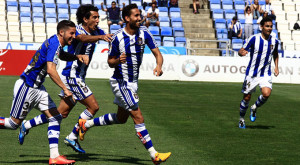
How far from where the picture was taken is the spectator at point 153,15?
3120 cm

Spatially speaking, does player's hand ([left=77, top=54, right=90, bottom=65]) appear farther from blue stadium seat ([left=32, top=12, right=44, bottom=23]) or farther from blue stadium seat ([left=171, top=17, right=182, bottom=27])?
blue stadium seat ([left=171, top=17, right=182, bottom=27])

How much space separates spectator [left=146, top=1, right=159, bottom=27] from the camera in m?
31.2

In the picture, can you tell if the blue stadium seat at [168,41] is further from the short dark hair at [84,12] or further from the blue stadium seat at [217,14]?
the short dark hair at [84,12]

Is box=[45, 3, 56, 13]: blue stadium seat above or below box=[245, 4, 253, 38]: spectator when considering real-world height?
above

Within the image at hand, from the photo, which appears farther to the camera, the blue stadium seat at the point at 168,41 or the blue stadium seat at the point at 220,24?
the blue stadium seat at the point at 220,24

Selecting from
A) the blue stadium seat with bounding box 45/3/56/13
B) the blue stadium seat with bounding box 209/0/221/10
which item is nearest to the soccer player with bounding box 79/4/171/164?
the blue stadium seat with bounding box 45/3/56/13

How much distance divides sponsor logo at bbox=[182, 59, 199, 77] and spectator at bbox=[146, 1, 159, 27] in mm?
5165

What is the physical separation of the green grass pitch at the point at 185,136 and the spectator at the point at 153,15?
12086 millimetres

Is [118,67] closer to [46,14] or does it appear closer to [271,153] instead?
[271,153]

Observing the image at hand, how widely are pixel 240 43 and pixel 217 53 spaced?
1348mm

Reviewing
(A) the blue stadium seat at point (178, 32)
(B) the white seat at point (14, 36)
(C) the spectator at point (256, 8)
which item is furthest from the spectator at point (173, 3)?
(B) the white seat at point (14, 36)

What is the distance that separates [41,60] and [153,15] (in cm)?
2372

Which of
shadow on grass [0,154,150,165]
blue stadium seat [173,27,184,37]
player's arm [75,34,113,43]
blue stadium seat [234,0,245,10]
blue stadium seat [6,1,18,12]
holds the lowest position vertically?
shadow on grass [0,154,150,165]

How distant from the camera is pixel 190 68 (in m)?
26.7
